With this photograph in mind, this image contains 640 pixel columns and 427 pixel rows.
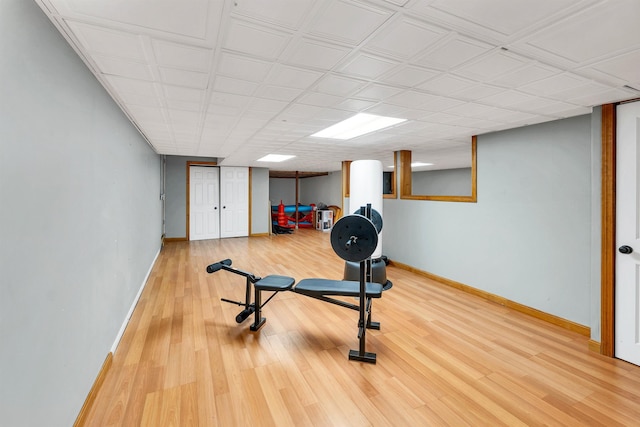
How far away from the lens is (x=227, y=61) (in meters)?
1.78

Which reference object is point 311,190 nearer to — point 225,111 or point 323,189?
point 323,189

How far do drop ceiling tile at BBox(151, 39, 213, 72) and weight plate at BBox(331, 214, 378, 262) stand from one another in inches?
58.6

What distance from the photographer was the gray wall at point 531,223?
2.88 meters

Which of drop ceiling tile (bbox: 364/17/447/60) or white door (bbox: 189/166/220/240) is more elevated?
drop ceiling tile (bbox: 364/17/447/60)

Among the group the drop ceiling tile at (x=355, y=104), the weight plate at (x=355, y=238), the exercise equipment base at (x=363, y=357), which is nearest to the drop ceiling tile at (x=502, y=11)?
the drop ceiling tile at (x=355, y=104)

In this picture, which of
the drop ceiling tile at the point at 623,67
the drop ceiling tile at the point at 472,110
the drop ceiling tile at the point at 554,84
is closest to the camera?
the drop ceiling tile at the point at 623,67

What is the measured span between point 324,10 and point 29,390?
2.06m

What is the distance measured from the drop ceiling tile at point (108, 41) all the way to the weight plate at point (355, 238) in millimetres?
1766

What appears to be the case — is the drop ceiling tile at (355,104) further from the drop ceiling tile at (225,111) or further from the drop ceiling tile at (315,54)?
the drop ceiling tile at (225,111)

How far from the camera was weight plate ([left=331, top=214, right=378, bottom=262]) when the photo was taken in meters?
2.30

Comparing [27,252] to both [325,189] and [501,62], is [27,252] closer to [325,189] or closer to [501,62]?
[501,62]

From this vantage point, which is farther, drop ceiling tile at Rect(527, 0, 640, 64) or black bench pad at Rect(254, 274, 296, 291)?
black bench pad at Rect(254, 274, 296, 291)

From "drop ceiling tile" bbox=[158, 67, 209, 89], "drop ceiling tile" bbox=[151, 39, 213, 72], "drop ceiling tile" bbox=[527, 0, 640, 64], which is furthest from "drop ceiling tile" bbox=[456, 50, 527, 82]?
"drop ceiling tile" bbox=[158, 67, 209, 89]

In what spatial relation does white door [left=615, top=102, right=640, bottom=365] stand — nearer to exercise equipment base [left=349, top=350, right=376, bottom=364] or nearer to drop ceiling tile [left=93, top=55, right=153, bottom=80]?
exercise equipment base [left=349, top=350, right=376, bottom=364]
